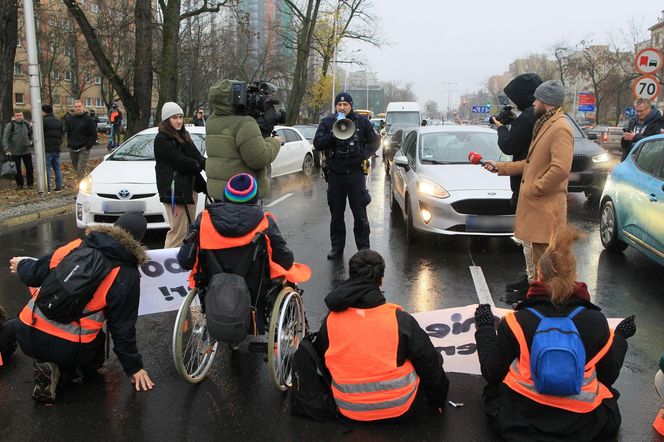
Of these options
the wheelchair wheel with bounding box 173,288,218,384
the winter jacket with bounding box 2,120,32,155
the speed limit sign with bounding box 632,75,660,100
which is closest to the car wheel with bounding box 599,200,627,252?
the wheelchair wheel with bounding box 173,288,218,384

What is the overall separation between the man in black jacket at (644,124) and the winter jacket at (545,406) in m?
8.55

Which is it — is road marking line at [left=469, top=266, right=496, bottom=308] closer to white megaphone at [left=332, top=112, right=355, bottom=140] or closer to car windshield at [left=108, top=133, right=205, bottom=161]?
white megaphone at [left=332, top=112, right=355, bottom=140]

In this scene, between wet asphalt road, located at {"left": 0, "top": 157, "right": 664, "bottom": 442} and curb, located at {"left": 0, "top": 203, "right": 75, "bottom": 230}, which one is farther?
curb, located at {"left": 0, "top": 203, "right": 75, "bottom": 230}

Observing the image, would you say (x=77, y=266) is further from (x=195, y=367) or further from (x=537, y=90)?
(x=537, y=90)

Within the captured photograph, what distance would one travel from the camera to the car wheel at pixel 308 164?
58.0 feet

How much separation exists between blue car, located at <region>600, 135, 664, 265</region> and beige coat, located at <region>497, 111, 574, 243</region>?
74.6 inches

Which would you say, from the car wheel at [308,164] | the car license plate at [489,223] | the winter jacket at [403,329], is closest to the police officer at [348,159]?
the car license plate at [489,223]

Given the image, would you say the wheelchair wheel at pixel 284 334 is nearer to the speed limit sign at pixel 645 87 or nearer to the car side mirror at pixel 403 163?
the car side mirror at pixel 403 163

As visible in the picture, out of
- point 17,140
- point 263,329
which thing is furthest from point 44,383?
point 17,140

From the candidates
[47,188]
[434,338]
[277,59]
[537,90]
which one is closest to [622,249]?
[537,90]

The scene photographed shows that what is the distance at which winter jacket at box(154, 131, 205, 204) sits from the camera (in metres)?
5.98

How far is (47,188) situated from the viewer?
12000 millimetres

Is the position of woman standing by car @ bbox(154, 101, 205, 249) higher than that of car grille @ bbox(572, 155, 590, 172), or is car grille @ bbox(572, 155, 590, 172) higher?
woman standing by car @ bbox(154, 101, 205, 249)

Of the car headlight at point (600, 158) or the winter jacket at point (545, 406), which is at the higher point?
the car headlight at point (600, 158)
